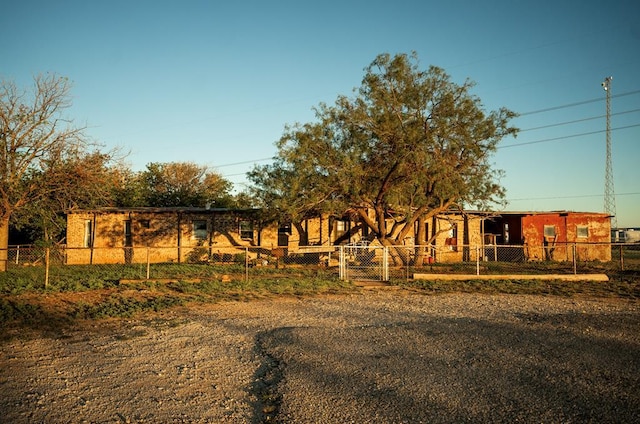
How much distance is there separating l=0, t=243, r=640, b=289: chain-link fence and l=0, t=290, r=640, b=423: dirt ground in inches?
267

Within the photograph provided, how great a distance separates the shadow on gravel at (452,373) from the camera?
4.79 meters

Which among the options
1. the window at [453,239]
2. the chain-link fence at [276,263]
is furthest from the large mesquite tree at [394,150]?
the window at [453,239]

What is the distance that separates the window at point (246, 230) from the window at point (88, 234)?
8874 millimetres

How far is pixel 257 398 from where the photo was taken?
209 inches

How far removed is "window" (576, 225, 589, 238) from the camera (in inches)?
1206

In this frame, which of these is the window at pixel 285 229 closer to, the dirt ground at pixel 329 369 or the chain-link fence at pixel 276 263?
the chain-link fence at pixel 276 263

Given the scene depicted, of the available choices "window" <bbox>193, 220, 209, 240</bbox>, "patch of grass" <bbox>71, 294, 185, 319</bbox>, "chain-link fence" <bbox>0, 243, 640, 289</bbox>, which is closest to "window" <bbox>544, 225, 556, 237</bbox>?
"chain-link fence" <bbox>0, 243, 640, 289</bbox>

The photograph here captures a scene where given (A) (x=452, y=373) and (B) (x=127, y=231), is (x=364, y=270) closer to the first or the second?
(A) (x=452, y=373)

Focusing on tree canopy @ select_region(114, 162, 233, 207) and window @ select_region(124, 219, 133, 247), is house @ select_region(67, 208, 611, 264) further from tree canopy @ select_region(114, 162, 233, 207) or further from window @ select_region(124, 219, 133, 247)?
tree canopy @ select_region(114, 162, 233, 207)

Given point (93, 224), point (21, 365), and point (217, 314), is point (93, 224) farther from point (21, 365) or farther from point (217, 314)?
point (21, 365)

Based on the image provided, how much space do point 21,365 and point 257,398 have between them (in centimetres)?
374

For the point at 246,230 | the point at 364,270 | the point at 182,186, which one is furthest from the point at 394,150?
the point at 182,186

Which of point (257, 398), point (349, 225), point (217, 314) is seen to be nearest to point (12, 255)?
point (349, 225)

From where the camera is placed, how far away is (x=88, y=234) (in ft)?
89.2
